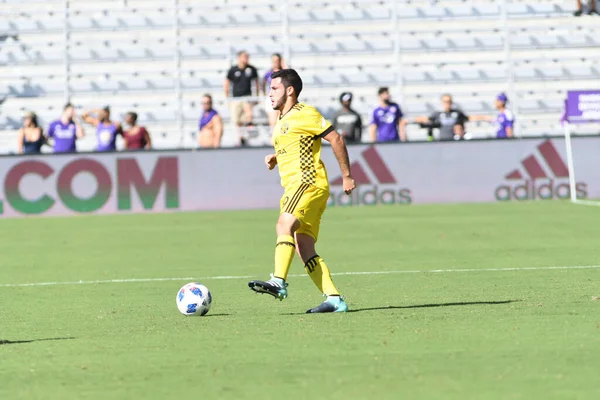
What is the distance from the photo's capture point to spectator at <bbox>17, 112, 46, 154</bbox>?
2498 cm

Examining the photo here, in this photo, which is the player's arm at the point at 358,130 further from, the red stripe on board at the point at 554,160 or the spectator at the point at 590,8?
the spectator at the point at 590,8

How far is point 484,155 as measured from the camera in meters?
24.9

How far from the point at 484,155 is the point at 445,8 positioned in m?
7.34

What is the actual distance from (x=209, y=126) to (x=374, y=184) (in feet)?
11.8

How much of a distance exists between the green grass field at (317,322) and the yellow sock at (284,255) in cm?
35

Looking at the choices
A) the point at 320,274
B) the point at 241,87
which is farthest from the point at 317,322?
the point at 241,87

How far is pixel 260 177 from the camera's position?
2478 centimetres

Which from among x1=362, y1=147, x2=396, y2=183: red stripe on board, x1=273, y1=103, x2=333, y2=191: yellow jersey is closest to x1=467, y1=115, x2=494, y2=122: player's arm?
x1=362, y1=147, x2=396, y2=183: red stripe on board

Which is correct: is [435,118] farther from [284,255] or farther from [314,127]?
[284,255]

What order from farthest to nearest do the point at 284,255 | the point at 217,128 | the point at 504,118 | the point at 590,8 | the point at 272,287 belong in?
the point at 590,8
the point at 504,118
the point at 217,128
the point at 284,255
the point at 272,287

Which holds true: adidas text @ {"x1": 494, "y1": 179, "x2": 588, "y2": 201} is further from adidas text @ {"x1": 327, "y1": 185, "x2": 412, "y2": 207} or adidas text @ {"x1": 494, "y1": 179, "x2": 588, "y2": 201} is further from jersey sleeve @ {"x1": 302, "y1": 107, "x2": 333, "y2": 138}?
jersey sleeve @ {"x1": 302, "y1": 107, "x2": 333, "y2": 138}

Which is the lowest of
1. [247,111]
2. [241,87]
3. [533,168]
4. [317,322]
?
[317,322]

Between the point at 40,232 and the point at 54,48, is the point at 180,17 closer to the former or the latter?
the point at 54,48

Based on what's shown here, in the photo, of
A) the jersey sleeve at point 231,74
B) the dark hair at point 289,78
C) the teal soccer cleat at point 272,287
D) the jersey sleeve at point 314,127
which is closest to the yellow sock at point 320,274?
the teal soccer cleat at point 272,287
